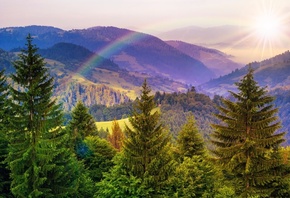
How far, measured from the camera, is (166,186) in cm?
3102

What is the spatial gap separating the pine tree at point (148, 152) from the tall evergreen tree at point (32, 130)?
6.12 meters

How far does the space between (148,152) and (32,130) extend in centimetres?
1013

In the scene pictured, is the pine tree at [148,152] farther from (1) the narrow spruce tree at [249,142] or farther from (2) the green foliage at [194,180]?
(1) the narrow spruce tree at [249,142]

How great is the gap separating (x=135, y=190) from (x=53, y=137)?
848 cm

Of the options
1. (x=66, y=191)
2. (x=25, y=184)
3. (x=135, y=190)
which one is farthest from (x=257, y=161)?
(x=25, y=184)

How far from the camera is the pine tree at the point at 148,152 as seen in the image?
101ft

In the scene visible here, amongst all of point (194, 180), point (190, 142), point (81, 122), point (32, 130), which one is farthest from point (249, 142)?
point (81, 122)

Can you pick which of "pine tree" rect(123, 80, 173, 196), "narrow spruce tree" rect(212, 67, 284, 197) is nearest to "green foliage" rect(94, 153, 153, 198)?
"pine tree" rect(123, 80, 173, 196)

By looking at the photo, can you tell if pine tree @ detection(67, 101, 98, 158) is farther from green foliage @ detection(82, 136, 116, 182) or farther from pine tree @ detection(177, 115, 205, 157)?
pine tree @ detection(177, 115, 205, 157)

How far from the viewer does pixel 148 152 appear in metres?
31.0

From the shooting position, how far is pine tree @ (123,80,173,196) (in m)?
30.6

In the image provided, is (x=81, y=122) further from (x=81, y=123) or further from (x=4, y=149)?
(x=4, y=149)

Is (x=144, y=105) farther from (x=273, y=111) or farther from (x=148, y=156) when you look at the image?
(x=273, y=111)

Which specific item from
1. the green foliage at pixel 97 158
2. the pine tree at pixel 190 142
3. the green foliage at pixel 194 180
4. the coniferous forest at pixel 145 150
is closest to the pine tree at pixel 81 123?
the green foliage at pixel 97 158
